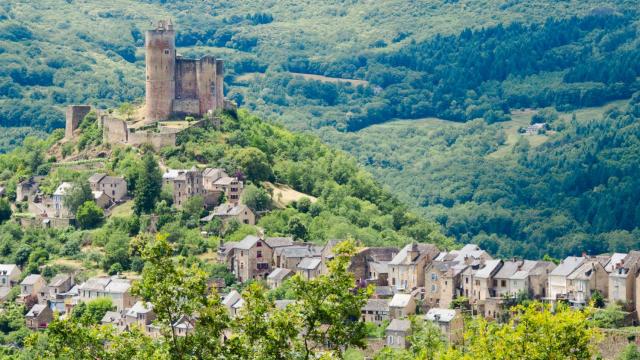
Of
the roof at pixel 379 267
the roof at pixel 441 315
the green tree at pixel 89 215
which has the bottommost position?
Answer: the roof at pixel 441 315

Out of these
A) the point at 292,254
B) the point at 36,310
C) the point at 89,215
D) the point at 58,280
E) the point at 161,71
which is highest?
the point at 161,71

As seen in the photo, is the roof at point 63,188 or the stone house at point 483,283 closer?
the stone house at point 483,283

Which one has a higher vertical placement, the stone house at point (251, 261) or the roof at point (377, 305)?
the stone house at point (251, 261)

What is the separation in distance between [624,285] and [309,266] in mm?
20514

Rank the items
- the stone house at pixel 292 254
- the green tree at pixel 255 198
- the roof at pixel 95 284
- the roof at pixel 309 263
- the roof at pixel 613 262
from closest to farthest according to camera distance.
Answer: the roof at pixel 613 262
the roof at pixel 309 263
the roof at pixel 95 284
the stone house at pixel 292 254
the green tree at pixel 255 198

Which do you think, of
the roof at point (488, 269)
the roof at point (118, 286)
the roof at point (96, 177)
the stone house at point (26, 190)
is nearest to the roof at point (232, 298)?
the roof at point (118, 286)

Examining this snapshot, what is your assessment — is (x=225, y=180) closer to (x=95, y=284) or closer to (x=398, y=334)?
(x=95, y=284)

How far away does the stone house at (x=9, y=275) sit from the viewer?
109 m

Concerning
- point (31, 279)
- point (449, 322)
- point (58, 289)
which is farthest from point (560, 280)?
point (31, 279)

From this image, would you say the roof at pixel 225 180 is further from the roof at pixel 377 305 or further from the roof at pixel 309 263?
the roof at pixel 377 305

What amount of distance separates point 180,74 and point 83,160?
380 inches

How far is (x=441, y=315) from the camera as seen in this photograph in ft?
294

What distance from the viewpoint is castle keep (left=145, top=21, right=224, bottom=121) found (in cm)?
12425

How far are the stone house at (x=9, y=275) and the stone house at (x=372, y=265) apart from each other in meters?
23.5
